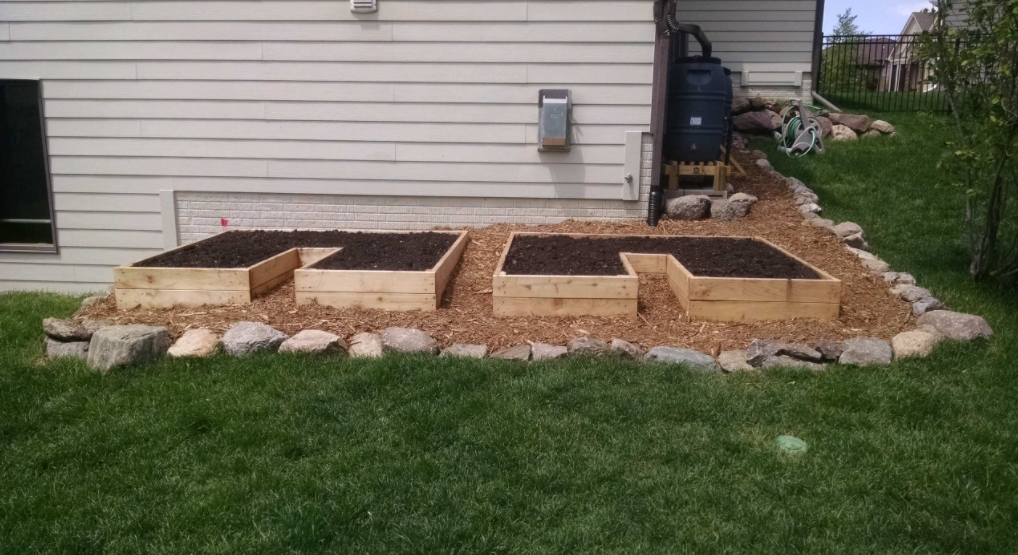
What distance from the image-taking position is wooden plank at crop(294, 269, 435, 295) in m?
5.10

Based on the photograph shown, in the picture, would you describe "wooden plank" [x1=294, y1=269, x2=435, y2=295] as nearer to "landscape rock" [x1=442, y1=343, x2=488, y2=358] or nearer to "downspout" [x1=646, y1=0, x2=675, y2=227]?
"landscape rock" [x1=442, y1=343, x2=488, y2=358]

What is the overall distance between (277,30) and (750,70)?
7982 mm

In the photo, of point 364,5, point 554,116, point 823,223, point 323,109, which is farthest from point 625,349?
point 364,5

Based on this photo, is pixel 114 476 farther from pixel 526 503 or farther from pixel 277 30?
pixel 277 30

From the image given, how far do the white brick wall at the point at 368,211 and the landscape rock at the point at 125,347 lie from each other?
292 cm

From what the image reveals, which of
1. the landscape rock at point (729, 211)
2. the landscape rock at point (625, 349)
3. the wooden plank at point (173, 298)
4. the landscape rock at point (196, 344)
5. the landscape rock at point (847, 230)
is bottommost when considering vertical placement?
the landscape rock at point (196, 344)

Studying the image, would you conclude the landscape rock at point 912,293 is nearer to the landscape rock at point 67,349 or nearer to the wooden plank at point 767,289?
the wooden plank at point 767,289

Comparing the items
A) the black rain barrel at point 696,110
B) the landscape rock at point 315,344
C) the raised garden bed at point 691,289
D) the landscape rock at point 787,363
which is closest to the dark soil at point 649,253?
the raised garden bed at point 691,289

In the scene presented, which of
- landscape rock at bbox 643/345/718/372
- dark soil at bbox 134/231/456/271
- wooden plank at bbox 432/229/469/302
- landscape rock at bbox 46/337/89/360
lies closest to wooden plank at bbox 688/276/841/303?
landscape rock at bbox 643/345/718/372

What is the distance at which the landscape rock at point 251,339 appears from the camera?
15.0 ft

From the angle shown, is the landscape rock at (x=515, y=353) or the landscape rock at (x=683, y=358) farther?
the landscape rock at (x=515, y=353)

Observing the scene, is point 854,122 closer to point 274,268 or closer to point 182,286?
point 274,268

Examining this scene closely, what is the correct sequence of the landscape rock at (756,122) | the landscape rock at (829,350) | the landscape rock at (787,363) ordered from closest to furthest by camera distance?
the landscape rock at (787,363) < the landscape rock at (829,350) < the landscape rock at (756,122)

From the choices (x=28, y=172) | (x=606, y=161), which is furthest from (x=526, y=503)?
(x=28, y=172)
